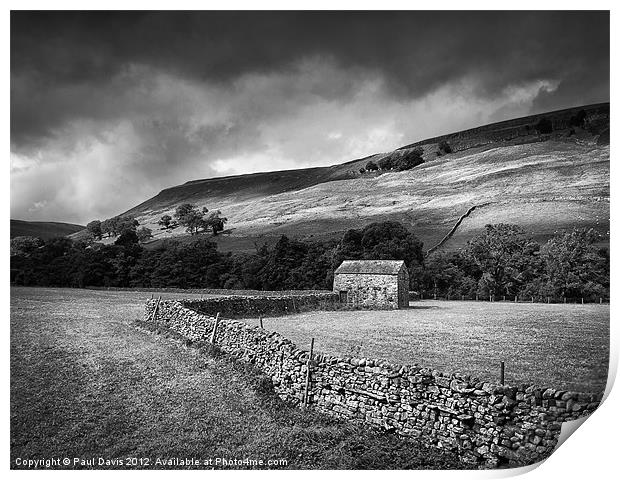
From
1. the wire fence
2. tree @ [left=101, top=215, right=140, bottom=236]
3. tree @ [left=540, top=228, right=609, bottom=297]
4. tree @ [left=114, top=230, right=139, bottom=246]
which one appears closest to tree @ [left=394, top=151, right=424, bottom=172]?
tree @ [left=540, top=228, right=609, bottom=297]

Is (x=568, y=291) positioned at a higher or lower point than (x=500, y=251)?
lower

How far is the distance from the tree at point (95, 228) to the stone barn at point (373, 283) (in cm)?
727

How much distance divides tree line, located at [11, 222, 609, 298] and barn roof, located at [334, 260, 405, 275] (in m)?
0.35

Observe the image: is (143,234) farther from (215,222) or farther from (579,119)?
(579,119)

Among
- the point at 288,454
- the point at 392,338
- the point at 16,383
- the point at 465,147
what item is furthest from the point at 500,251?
the point at 16,383

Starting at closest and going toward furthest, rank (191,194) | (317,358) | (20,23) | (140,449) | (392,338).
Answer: (140,449)
(20,23)
(317,358)
(191,194)
(392,338)

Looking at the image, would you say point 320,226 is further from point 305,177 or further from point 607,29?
point 607,29

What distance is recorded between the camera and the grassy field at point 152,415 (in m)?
5.41

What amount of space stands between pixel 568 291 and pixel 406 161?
3.85 m

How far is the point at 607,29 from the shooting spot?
6.31 meters

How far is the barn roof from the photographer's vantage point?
13.9 meters

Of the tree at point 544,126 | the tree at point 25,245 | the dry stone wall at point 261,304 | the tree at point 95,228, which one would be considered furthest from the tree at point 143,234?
the tree at point 544,126

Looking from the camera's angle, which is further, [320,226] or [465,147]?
[320,226]

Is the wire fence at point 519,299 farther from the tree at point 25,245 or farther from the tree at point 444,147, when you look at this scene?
the tree at point 25,245
